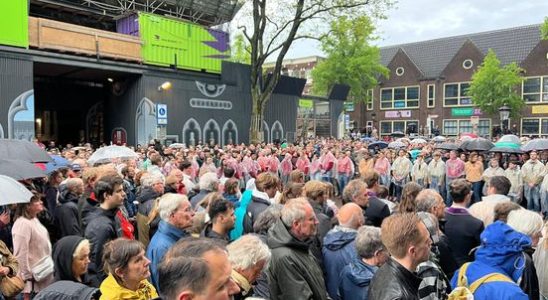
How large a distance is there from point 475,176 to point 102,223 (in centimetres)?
1081

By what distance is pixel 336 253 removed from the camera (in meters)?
3.79

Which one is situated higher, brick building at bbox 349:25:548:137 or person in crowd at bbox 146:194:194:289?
brick building at bbox 349:25:548:137

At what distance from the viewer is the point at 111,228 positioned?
407 cm

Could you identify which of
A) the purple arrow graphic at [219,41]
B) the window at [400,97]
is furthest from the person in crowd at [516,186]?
the window at [400,97]

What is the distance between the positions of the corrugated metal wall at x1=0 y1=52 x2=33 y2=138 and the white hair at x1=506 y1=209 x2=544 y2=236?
1761 centimetres

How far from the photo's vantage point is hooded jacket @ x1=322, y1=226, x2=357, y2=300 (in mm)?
3736

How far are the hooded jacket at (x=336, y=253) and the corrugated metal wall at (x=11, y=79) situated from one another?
16.4 meters

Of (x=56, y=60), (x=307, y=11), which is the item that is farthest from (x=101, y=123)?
(x=307, y=11)

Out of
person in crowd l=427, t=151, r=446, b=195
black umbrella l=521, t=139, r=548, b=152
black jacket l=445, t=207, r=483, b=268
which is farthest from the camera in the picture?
person in crowd l=427, t=151, r=446, b=195

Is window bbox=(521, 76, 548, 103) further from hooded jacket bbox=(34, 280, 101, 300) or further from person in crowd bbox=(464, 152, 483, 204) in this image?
hooded jacket bbox=(34, 280, 101, 300)

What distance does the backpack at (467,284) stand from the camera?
8.32 feet

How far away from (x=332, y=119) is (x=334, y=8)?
11.0m

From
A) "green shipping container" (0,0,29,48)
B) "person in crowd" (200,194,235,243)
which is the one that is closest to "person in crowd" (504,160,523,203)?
"person in crowd" (200,194,235,243)

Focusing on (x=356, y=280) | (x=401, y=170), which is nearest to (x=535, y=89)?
(x=401, y=170)
